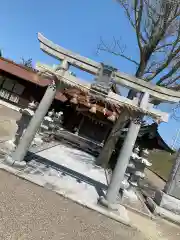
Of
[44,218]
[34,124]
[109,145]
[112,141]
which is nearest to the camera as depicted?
[44,218]

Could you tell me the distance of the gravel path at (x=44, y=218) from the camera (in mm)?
3998

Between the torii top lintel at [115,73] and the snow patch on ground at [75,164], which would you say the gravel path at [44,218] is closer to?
the torii top lintel at [115,73]

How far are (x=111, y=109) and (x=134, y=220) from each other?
15.5 m

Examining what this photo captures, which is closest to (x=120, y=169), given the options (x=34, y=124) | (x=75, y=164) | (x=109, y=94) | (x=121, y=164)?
(x=121, y=164)

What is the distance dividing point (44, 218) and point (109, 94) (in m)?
3.97

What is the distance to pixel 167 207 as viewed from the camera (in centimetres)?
815

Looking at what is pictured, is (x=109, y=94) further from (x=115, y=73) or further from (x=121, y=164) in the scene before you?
(x=121, y=164)

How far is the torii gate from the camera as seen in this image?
6988 millimetres

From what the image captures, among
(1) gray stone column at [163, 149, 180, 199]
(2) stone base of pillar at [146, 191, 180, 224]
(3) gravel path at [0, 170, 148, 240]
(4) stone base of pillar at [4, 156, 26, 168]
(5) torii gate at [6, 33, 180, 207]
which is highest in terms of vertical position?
(5) torii gate at [6, 33, 180, 207]

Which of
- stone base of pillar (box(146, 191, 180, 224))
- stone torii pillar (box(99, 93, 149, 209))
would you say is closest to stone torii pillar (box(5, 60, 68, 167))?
stone torii pillar (box(99, 93, 149, 209))

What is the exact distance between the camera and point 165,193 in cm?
833

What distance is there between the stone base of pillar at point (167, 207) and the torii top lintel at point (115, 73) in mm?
3448

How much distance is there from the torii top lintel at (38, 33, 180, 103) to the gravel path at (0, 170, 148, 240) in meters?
3.75

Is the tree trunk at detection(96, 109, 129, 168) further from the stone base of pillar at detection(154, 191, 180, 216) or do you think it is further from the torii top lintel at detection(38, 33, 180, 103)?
the torii top lintel at detection(38, 33, 180, 103)
